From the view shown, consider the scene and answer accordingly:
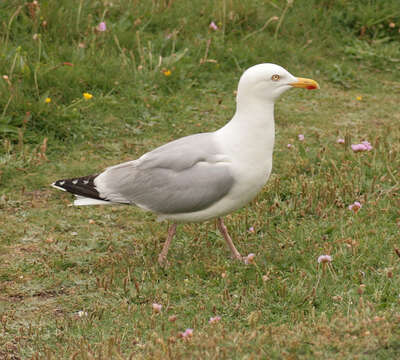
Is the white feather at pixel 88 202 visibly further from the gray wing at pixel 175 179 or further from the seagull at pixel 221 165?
the seagull at pixel 221 165

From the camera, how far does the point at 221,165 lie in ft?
14.1

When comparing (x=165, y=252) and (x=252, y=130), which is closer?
(x=252, y=130)

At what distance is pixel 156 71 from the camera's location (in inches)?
288

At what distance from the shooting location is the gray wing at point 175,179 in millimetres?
4316

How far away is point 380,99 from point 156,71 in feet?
7.95

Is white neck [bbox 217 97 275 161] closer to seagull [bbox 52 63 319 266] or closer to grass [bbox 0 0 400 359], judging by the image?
seagull [bbox 52 63 319 266]

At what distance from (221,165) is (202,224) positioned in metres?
1.01

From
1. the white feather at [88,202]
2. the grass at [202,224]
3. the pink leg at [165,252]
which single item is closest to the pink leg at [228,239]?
the grass at [202,224]

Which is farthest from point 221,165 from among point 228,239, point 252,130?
point 228,239

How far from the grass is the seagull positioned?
0.37 meters

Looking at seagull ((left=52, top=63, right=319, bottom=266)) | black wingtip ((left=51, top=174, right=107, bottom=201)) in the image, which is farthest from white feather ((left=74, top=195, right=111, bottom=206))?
seagull ((left=52, top=63, right=319, bottom=266))

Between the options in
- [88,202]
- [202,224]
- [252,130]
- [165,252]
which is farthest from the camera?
[202,224]

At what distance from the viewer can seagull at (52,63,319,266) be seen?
14.0 feet

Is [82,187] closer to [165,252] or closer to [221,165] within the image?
[165,252]
